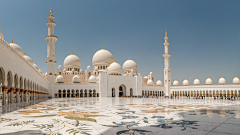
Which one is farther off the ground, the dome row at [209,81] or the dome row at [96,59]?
the dome row at [96,59]

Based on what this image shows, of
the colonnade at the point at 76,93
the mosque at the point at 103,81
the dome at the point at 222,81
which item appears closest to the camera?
the mosque at the point at 103,81

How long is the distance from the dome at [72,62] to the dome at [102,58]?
3.85m

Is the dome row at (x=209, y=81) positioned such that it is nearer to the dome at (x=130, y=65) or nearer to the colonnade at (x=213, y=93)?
the colonnade at (x=213, y=93)

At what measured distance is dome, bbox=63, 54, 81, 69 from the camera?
152 ft

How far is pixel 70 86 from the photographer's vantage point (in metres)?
38.6

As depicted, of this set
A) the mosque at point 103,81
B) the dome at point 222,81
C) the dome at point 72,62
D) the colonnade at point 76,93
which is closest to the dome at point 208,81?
the mosque at point 103,81

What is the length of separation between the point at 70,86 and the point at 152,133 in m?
36.1

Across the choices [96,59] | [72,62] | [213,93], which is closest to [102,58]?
[96,59]

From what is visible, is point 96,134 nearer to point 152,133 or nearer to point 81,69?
point 152,133

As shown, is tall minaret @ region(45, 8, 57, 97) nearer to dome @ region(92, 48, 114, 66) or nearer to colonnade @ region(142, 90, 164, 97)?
dome @ region(92, 48, 114, 66)

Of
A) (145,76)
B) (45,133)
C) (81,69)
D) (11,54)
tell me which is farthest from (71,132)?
(145,76)

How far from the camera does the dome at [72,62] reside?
4631 centimetres

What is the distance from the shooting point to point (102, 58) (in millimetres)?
45719

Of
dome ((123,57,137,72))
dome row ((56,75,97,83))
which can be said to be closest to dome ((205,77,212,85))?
dome ((123,57,137,72))
